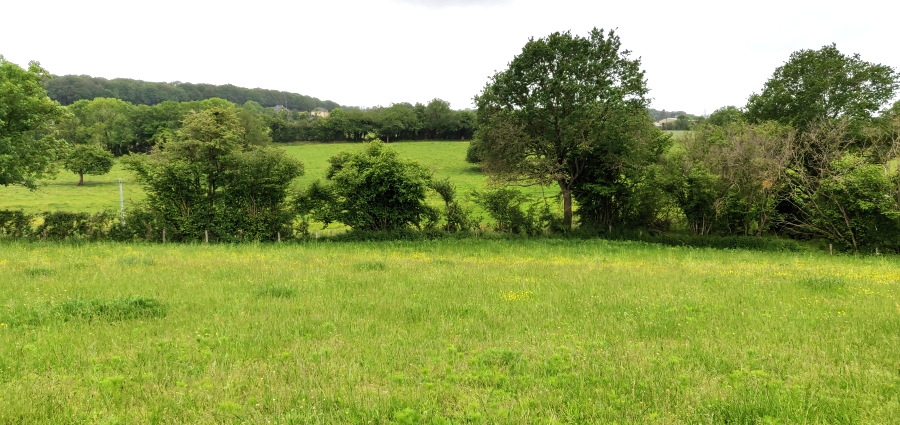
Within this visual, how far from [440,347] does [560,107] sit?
21.2m

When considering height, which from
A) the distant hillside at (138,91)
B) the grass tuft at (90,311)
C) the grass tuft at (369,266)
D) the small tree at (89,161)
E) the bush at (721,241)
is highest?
the distant hillside at (138,91)

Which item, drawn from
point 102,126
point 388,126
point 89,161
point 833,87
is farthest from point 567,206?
point 102,126

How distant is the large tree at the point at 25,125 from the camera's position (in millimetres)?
20188

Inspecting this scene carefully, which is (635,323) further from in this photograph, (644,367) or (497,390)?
(497,390)

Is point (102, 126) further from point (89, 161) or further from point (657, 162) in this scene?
point (657, 162)

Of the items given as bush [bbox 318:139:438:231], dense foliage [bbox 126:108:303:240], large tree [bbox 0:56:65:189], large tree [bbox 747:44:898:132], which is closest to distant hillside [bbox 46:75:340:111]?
large tree [bbox 0:56:65:189]

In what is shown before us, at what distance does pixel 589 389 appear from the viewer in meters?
4.91

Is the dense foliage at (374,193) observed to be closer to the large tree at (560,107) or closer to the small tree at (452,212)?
the small tree at (452,212)

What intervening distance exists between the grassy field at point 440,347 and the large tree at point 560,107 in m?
13.6

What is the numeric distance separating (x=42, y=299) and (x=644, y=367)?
1057cm

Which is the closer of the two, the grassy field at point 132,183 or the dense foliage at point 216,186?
the dense foliage at point 216,186

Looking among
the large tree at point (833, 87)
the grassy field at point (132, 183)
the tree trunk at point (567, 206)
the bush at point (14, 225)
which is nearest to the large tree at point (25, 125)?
the bush at point (14, 225)

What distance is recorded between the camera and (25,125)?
21.3 metres

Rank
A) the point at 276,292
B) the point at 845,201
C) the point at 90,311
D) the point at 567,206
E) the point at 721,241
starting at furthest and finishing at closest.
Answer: the point at 567,206, the point at 721,241, the point at 845,201, the point at 276,292, the point at 90,311
